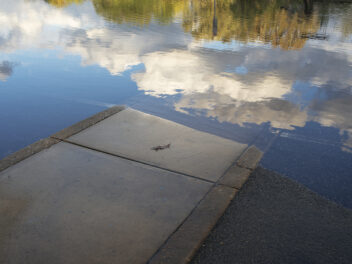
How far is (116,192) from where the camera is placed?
3.37m

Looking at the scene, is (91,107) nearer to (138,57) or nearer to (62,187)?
(62,187)

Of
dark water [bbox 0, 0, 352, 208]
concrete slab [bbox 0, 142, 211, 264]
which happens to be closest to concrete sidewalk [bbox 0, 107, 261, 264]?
concrete slab [bbox 0, 142, 211, 264]

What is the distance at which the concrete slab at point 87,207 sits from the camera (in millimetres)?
2660

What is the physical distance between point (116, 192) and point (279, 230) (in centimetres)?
172

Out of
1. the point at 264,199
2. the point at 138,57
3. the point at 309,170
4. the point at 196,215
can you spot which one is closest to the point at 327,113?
the point at 309,170

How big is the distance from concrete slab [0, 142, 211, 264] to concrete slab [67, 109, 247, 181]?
0.65 ft

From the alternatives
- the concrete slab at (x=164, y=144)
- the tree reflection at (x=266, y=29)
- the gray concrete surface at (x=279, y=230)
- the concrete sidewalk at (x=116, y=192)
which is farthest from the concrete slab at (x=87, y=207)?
the tree reflection at (x=266, y=29)

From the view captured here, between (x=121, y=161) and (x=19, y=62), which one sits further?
(x=19, y=62)

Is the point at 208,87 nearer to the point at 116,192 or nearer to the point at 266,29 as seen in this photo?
the point at 116,192

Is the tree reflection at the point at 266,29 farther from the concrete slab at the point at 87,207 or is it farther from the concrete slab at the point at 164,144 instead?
the concrete slab at the point at 87,207

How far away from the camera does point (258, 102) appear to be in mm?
5957

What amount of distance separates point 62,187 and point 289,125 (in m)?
3.66

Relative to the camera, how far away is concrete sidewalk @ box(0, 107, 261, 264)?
2699 mm

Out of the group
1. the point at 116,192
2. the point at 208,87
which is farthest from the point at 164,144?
the point at 208,87
